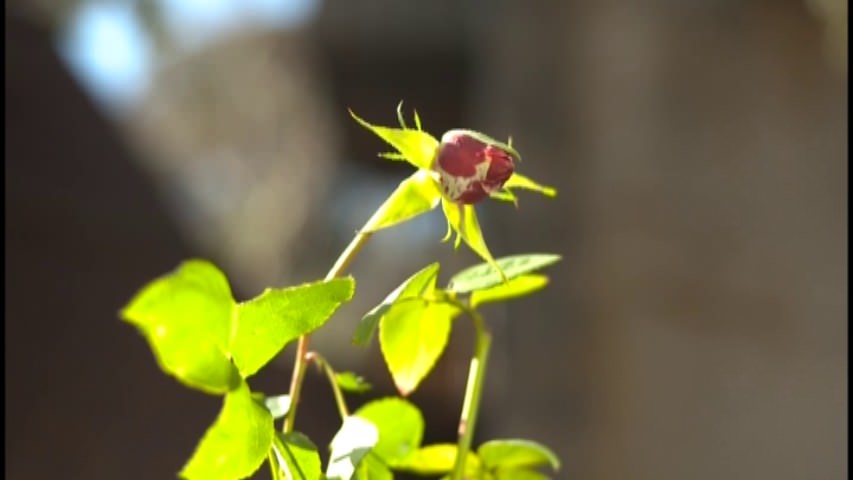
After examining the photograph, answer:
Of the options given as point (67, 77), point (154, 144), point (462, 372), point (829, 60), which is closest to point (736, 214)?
point (829, 60)

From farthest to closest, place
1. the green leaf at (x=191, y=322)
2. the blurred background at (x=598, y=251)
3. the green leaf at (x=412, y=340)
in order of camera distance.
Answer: the blurred background at (x=598, y=251) → the green leaf at (x=412, y=340) → the green leaf at (x=191, y=322)

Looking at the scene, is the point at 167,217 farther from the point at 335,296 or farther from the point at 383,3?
the point at 335,296

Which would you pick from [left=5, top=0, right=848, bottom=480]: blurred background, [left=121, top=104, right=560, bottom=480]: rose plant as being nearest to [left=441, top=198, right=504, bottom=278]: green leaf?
[left=121, top=104, right=560, bottom=480]: rose plant

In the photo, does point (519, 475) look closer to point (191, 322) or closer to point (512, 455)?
point (512, 455)

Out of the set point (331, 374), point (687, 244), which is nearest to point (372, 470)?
point (331, 374)

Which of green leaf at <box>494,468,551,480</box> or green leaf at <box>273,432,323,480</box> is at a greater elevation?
green leaf at <box>273,432,323,480</box>

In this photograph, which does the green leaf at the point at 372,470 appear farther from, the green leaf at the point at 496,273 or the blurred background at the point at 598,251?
the blurred background at the point at 598,251

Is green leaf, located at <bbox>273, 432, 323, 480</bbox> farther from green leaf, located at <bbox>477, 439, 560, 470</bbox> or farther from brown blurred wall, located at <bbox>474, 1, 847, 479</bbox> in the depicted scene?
brown blurred wall, located at <bbox>474, 1, 847, 479</bbox>

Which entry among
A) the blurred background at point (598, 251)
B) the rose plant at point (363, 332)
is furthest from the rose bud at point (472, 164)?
the blurred background at point (598, 251)
